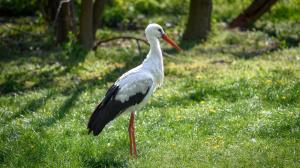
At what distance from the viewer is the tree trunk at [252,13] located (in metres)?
16.3

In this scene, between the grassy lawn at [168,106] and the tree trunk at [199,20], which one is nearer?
the grassy lawn at [168,106]

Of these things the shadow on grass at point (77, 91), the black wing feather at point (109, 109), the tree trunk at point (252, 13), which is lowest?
the tree trunk at point (252, 13)

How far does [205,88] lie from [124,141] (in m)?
2.81

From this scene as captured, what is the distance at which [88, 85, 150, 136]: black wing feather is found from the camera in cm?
717

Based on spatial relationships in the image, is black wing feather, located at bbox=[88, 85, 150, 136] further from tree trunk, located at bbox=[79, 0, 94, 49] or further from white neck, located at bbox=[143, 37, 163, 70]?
tree trunk, located at bbox=[79, 0, 94, 49]

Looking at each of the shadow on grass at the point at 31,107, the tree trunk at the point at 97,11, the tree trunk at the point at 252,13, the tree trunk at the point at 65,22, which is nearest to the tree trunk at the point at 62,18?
the tree trunk at the point at 65,22

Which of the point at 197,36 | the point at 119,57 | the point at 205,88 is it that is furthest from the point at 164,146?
the point at 197,36

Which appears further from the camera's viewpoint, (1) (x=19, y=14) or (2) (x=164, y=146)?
(1) (x=19, y=14)

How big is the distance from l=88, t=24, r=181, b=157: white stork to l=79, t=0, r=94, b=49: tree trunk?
6.38 meters

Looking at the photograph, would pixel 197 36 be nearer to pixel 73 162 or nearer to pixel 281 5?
pixel 281 5

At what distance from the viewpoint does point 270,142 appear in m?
7.44

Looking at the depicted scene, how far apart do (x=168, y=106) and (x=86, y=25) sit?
5.22 meters

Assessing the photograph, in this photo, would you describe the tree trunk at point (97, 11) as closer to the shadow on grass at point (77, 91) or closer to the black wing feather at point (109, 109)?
the shadow on grass at point (77, 91)

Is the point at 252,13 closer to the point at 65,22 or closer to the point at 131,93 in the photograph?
the point at 65,22
